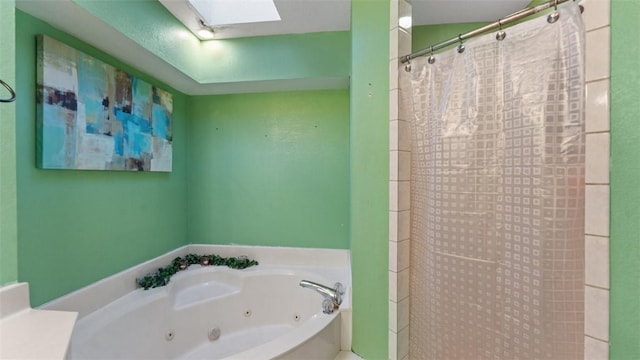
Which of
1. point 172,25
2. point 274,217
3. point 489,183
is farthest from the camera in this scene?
point 274,217

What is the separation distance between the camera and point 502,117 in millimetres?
990

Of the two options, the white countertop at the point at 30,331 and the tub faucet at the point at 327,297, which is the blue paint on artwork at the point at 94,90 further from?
the tub faucet at the point at 327,297

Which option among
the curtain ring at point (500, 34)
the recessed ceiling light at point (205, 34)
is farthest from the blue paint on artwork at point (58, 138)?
the curtain ring at point (500, 34)

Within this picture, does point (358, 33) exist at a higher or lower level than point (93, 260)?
higher

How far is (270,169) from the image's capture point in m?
2.39

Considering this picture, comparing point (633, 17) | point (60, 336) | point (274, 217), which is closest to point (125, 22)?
point (60, 336)

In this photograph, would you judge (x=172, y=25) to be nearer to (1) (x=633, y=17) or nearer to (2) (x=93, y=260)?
(2) (x=93, y=260)

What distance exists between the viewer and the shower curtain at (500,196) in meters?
0.84

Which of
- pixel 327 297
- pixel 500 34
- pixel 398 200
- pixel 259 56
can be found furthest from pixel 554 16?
pixel 259 56

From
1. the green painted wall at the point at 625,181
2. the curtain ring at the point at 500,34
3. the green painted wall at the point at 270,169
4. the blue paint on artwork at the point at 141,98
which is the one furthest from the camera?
the green painted wall at the point at 270,169

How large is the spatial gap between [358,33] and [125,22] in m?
1.33

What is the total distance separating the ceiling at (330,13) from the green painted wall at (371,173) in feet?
1.40

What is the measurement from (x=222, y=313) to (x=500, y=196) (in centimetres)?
214

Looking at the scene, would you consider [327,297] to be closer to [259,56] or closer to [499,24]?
[499,24]
